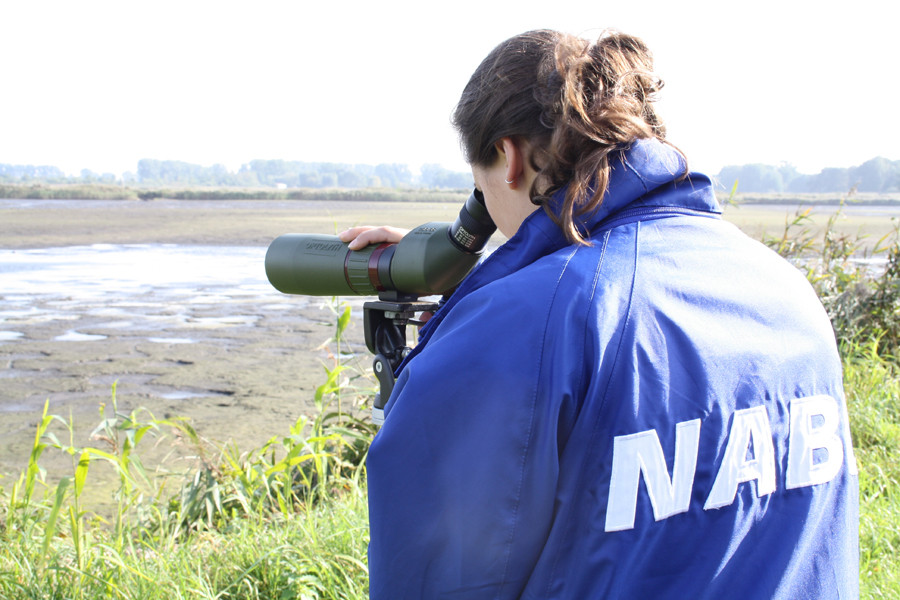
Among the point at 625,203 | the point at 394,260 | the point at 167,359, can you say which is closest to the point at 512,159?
the point at 625,203

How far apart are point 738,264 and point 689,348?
0.18 metres

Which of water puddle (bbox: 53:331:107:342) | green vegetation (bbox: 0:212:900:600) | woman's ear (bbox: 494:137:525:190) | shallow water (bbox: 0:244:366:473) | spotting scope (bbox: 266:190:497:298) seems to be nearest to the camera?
woman's ear (bbox: 494:137:525:190)

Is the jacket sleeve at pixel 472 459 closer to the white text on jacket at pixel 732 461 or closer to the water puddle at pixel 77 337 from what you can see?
the white text on jacket at pixel 732 461

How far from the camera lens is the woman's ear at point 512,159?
114 cm

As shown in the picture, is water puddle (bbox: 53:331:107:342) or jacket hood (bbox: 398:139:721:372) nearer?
jacket hood (bbox: 398:139:721:372)

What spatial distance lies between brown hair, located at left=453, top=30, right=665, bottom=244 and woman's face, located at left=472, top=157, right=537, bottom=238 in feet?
0.07

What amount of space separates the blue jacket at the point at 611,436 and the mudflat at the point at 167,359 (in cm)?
261

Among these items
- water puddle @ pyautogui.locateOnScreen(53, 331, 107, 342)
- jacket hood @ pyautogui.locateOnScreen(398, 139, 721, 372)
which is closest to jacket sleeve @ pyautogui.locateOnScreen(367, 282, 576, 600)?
jacket hood @ pyautogui.locateOnScreen(398, 139, 721, 372)

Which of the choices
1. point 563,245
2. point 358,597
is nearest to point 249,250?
point 358,597

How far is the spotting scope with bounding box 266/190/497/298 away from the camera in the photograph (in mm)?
1824

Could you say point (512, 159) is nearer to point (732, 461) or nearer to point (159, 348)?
point (732, 461)

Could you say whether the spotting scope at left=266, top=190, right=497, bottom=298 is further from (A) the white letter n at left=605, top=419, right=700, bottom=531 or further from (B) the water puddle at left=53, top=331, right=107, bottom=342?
(B) the water puddle at left=53, top=331, right=107, bottom=342

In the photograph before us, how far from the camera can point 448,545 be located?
95 cm

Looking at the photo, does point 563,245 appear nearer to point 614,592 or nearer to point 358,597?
point 614,592
